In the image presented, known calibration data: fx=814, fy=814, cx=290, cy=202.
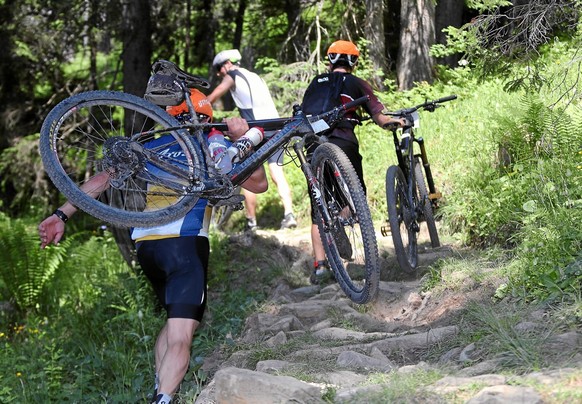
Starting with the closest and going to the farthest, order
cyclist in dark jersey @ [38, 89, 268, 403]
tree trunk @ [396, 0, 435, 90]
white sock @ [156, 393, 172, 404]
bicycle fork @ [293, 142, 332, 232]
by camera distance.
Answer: white sock @ [156, 393, 172, 404], cyclist in dark jersey @ [38, 89, 268, 403], bicycle fork @ [293, 142, 332, 232], tree trunk @ [396, 0, 435, 90]

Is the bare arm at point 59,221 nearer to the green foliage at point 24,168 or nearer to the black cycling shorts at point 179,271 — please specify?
the black cycling shorts at point 179,271

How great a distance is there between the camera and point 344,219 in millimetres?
5844

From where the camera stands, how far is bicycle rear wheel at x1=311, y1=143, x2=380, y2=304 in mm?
5547

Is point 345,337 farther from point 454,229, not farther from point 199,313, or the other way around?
point 454,229

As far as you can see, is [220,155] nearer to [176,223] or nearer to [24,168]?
[176,223]

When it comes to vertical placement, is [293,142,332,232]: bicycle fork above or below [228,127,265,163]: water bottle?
below

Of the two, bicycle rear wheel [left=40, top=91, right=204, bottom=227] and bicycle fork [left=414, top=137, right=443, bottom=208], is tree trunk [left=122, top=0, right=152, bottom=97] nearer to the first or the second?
bicycle fork [left=414, top=137, right=443, bottom=208]

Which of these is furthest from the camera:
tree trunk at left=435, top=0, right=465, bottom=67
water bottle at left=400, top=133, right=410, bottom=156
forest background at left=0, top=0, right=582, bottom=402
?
tree trunk at left=435, top=0, right=465, bottom=67

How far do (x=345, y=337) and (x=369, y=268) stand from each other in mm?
533

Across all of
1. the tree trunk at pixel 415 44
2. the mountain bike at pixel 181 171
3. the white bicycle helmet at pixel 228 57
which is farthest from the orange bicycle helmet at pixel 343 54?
the tree trunk at pixel 415 44

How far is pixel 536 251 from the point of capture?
5.54m

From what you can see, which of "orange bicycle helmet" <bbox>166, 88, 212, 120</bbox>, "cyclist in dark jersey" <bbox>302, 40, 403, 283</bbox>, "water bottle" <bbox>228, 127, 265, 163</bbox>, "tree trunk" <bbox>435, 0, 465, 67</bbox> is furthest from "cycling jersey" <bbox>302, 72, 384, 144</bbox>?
"tree trunk" <bbox>435, 0, 465, 67</bbox>

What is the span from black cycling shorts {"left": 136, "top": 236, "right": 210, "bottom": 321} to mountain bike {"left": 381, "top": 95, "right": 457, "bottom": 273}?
2.25 metres

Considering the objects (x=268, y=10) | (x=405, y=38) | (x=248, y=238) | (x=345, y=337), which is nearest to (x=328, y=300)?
(x=345, y=337)
